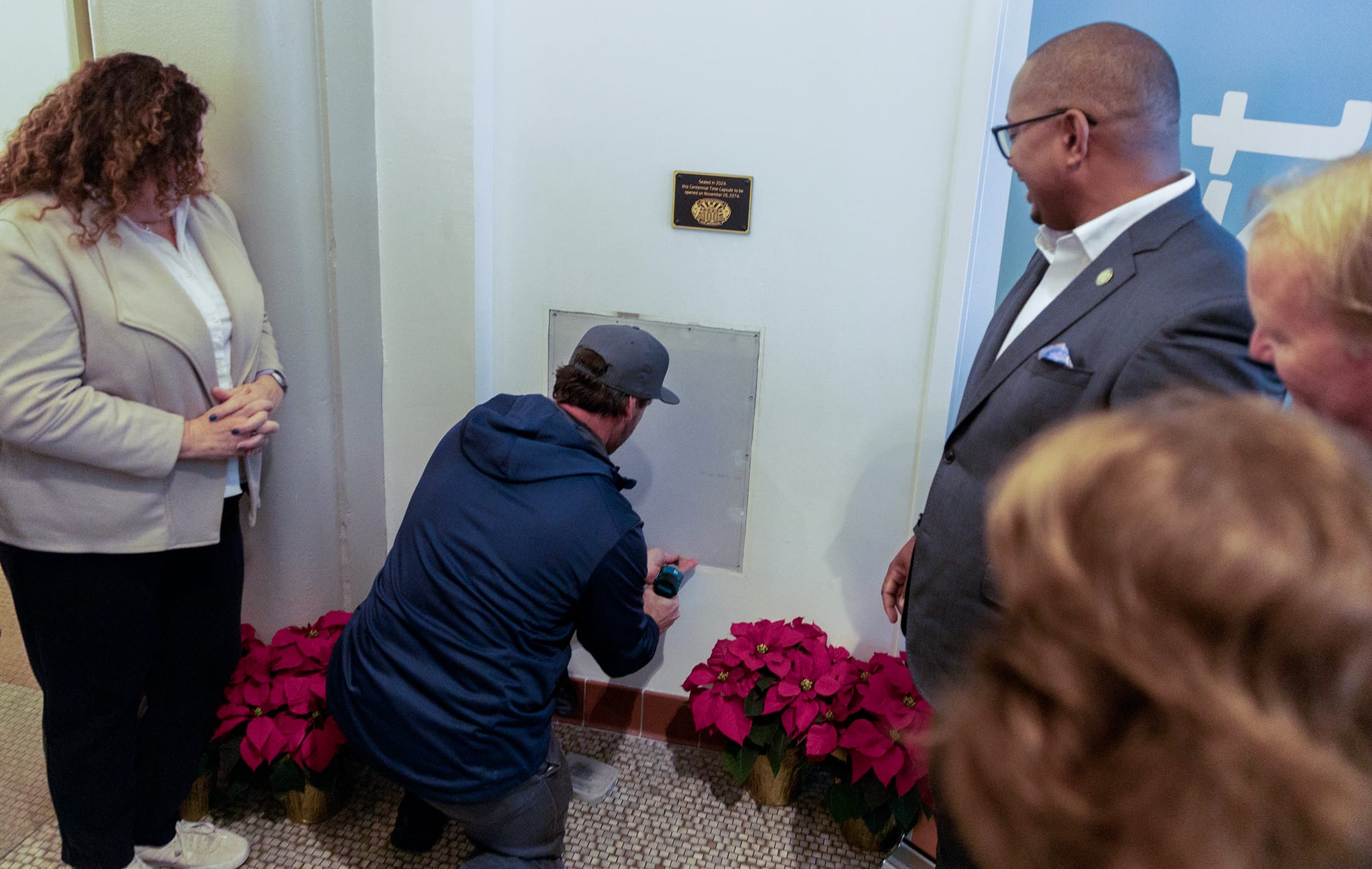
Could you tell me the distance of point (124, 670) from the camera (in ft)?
5.11

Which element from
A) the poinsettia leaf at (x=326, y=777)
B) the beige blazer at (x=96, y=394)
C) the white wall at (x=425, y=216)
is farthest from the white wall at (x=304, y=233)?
the poinsettia leaf at (x=326, y=777)

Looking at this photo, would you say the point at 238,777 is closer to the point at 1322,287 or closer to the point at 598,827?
the point at 598,827

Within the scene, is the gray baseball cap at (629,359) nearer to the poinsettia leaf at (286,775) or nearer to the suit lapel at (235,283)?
the suit lapel at (235,283)

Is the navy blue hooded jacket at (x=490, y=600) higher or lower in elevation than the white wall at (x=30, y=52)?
lower

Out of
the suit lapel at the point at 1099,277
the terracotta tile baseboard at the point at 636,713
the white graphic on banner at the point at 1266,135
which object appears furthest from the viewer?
the terracotta tile baseboard at the point at 636,713

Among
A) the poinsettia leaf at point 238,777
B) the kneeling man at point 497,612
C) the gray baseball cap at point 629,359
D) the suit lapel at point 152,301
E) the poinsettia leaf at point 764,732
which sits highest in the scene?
the suit lapel at point 152,301

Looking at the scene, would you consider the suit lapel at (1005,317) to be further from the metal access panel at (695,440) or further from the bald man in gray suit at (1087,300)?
the metal access panel at (695,440)

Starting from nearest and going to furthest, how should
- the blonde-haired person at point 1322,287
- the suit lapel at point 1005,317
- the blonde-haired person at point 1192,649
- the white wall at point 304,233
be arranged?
the blonde-haired person at point 1192,649 → the blonde-haired person at point 1322,287 → the suit lapel at point 1005,317 → the white wall at point 304,233

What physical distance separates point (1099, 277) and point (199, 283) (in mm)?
1541

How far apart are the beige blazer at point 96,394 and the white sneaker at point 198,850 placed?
0.72 metres

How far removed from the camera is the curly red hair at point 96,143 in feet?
4.65

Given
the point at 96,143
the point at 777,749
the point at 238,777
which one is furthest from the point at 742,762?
the point at 96,143

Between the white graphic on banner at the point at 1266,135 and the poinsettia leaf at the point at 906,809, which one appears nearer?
the white graphic on banner at the point at 1266,135

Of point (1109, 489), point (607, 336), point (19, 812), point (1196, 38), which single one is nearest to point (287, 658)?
point (19, 812)
